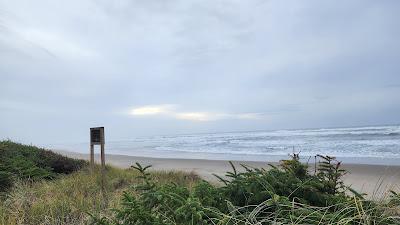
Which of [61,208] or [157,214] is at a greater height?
[157,214]

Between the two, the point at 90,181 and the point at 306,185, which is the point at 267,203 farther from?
the point at 90,181

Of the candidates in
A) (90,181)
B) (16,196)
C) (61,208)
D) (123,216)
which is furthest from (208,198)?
(90,181)

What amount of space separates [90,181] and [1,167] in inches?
90.7

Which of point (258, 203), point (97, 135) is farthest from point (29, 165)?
point (258, 203)

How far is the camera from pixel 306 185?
10.3 ft

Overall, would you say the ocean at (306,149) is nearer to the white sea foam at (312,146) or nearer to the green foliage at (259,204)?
the white sea foam at (312,146)

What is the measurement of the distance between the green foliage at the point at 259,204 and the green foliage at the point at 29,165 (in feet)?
23.0

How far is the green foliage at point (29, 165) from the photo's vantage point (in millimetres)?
9319

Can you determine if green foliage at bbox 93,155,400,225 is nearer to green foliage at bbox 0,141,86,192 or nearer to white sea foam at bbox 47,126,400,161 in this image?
green foliage at bbox 0,141,86,192

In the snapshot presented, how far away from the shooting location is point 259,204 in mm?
2943

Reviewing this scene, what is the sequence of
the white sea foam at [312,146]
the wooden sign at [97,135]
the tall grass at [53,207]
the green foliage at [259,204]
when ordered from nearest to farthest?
the green foliage at [259,204] → the tall grass at [53,207] → the wooden sign at [97,135] → the white sea foam at [312,146]

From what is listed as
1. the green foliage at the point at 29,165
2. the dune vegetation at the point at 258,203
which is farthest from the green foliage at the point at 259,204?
the green foliage at the point at 29,165

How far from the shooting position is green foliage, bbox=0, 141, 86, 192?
9319mm

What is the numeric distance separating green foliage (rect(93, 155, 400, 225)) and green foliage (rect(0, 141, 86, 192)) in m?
7.02
